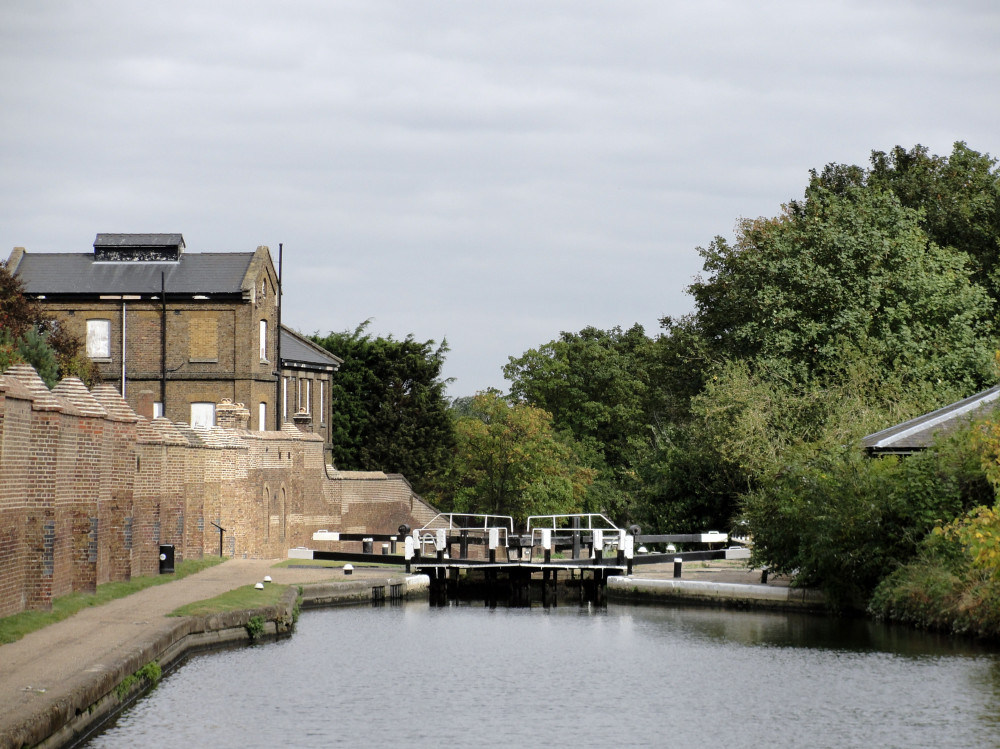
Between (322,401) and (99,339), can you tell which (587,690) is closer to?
(99,339)

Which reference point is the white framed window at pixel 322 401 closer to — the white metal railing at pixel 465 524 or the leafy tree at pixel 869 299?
the white metal railing at pixel 465 524

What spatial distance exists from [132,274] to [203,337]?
4.07m

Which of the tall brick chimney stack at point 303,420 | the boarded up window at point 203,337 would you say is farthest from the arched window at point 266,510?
the tall brick chimney stack at point 303,420

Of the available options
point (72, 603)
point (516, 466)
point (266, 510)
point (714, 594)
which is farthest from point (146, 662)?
point (516, 466)

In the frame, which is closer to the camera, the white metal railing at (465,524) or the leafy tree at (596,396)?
the white metal railing at (465,524)

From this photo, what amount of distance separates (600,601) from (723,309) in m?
18.5

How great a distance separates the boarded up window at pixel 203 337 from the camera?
52.5m

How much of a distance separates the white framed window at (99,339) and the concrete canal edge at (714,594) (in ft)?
89.3

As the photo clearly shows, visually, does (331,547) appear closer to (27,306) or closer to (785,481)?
(27,306)

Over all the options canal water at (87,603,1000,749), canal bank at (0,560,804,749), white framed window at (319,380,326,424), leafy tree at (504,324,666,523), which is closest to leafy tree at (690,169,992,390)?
canal bank at (0,560,804,749)

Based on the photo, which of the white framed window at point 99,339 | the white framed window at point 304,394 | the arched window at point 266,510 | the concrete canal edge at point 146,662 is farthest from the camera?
the white framed window at point 304,394

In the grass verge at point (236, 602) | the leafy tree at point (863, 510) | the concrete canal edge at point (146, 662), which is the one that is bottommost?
the concrete canal edge at point (146, 662)

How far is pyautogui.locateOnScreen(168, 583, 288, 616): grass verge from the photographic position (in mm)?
21906

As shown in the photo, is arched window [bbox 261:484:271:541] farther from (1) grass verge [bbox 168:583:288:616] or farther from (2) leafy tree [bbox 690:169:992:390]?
(2) leafy tree [bbox 690:169:992:390]
